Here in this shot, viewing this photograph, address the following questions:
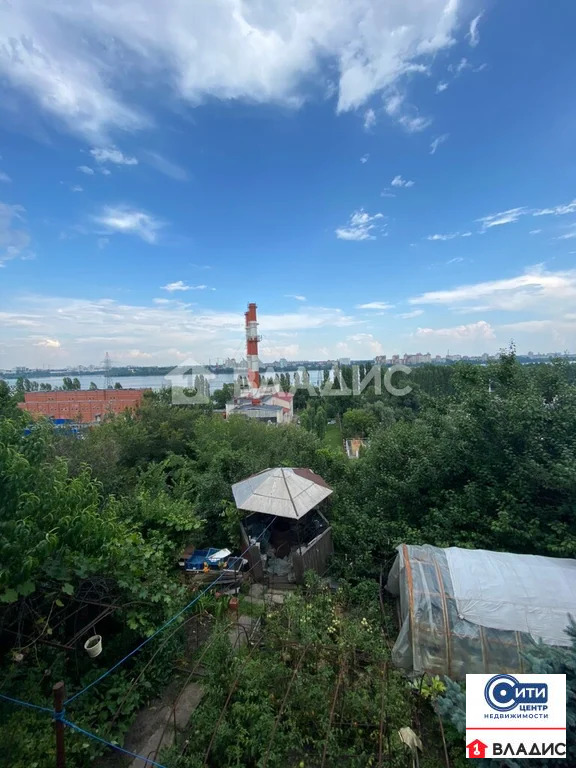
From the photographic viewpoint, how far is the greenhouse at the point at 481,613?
3697 millimetres

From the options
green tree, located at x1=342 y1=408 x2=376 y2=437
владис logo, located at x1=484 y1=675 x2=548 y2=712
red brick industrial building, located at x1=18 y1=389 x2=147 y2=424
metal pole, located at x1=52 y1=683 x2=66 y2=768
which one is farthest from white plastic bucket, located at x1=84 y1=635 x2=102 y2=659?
red brick industrial building, located at x1=18 y1=389 x2=147 y2=424

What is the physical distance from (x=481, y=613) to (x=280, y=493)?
3.38m

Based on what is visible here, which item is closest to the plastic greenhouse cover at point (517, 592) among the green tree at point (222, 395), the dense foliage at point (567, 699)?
the dense foliage at point (567, 699)

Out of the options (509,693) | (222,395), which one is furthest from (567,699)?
(222,395)

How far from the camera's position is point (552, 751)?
116 inches

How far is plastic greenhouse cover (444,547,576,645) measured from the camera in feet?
12.2

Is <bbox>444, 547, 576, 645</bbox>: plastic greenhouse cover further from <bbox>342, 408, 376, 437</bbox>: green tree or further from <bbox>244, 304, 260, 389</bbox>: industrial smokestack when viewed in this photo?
<bbox>244, 304, 260, 389</bbox>: industrial smokestack

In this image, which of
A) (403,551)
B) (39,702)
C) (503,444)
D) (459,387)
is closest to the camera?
(39,702)

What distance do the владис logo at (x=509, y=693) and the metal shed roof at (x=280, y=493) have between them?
3.07 meters

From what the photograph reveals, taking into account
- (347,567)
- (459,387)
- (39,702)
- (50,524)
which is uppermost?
(459,387)

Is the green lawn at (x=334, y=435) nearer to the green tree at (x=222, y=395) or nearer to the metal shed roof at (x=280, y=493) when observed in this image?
Answer: the green tree at (x=222, y=395)

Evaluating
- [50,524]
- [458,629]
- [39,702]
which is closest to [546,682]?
[458,629]

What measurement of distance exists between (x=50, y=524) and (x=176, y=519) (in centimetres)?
281

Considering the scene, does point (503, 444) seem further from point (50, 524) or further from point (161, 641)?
point (50, 524)
